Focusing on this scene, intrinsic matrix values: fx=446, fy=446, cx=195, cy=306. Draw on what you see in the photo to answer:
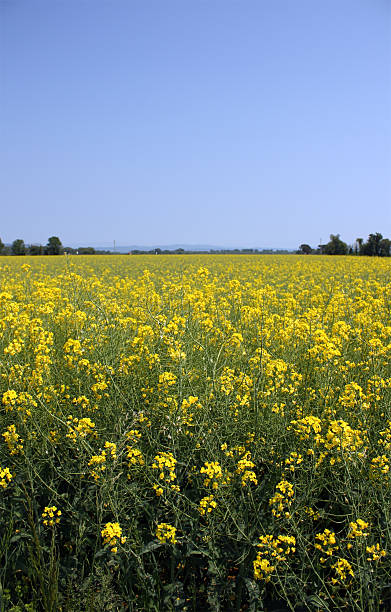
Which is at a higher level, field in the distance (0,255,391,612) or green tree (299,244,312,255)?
green tree (299,244,312,255)

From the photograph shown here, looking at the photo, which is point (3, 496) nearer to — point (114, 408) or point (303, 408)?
point (114, 408)

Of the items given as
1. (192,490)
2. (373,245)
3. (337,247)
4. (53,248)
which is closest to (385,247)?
(373,245)

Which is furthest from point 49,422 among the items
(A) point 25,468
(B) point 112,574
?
(B) point 112,574

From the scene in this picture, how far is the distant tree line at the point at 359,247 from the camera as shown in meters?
53.7

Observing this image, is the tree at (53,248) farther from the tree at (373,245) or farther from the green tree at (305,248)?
the tree at (373,245)

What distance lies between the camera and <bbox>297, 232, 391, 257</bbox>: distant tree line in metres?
53.7

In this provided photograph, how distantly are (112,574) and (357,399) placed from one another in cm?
208

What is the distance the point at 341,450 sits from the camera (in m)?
2.47

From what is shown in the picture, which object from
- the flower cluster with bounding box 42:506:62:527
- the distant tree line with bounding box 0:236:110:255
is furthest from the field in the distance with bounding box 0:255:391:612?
the distant tree line with bounding box 0:236:110:255

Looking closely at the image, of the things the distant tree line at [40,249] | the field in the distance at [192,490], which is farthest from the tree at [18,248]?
the field in the distance at [192,490]

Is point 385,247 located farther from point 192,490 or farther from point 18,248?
point 192,490

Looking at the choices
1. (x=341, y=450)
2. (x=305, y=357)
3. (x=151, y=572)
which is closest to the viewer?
(x=341, y=450)

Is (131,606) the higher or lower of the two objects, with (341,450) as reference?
lower

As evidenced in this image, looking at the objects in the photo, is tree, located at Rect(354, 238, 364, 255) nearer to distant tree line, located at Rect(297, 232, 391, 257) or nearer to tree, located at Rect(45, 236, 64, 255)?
distant tree line, located at Rect(297, 232, 391, 257)
